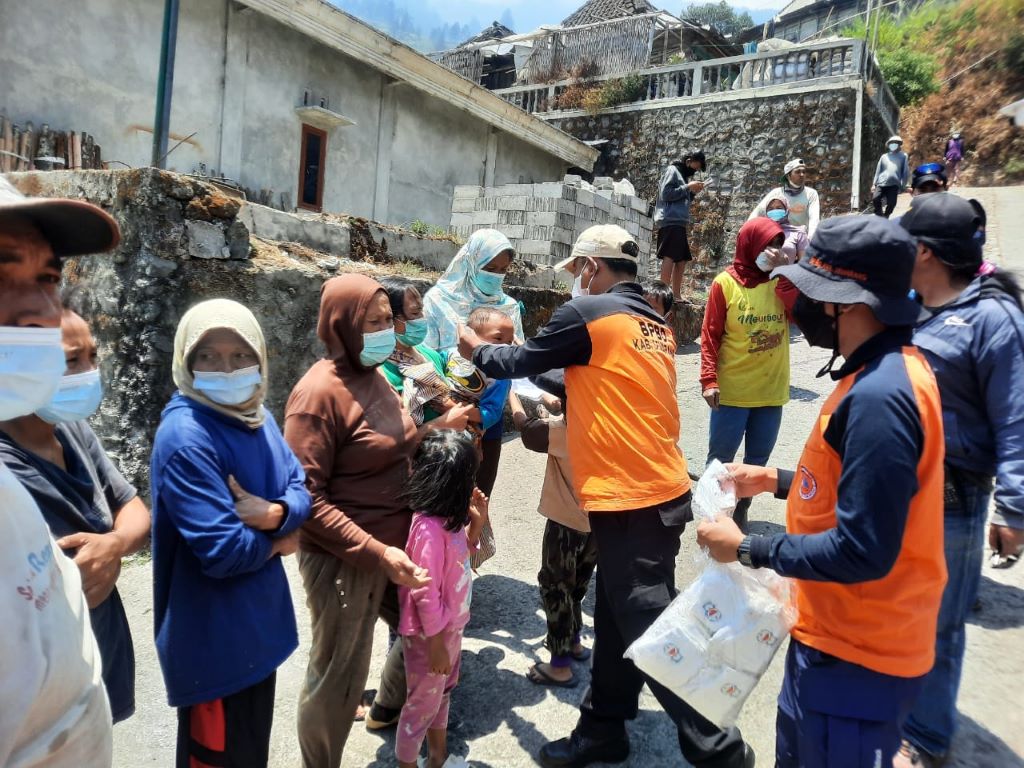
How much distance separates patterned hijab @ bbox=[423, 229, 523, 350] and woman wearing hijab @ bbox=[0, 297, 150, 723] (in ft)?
6.77

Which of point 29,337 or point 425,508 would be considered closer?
point 29,337

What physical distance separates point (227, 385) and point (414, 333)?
58.2 inches

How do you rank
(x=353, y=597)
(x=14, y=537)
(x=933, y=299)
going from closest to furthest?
(x=14, y=537)
(x=353, y=597)
(x=933, y=299)

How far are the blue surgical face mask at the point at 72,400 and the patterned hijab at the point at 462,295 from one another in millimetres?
2104

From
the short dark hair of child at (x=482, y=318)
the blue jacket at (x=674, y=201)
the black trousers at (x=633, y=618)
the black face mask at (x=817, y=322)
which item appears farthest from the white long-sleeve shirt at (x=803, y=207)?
the black face mask at (x=817, y=322)

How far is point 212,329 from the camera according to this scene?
184 centimetres

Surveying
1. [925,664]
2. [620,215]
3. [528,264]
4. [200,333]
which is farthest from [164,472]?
[620,215]

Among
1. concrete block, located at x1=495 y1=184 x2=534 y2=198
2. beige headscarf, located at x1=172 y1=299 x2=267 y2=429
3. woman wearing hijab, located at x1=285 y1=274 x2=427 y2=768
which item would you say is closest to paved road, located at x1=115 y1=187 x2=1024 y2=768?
woman wearing hijab, located at x1=285 y1=274 x2=427 y2=768

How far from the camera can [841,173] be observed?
44.4 feet

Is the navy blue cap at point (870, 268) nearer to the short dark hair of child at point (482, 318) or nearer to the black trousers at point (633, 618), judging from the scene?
the black trousers at point (633, 618)

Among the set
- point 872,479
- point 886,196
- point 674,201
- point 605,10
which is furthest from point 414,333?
point 605,10

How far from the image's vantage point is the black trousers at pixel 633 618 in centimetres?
213

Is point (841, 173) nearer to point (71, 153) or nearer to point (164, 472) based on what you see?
point (71, 153)

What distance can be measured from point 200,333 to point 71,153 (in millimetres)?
6977
